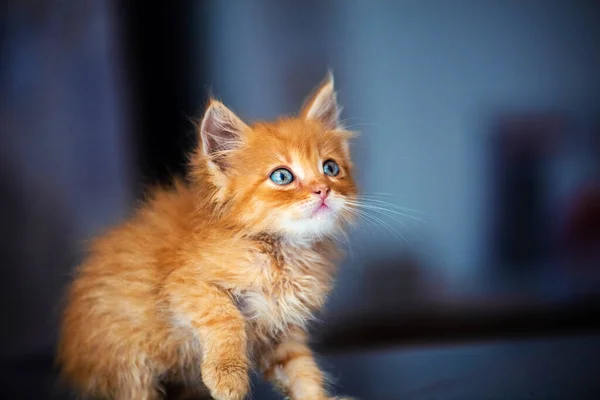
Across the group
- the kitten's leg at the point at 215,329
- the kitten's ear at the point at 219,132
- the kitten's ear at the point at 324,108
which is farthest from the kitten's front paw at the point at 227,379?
the kitten's ear at the point at 324,108

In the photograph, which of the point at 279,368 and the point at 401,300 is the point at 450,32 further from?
the point at 279,368

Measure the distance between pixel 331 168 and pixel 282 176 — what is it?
10 centimetres

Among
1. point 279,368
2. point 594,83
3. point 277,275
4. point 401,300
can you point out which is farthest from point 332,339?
point 594,83

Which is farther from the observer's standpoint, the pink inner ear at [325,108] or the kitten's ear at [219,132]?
the pink inner ear at [325,108]

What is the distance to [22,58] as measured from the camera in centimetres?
162

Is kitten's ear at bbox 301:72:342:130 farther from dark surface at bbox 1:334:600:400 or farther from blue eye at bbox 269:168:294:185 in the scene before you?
dark surface at bbox 1:334:600:400

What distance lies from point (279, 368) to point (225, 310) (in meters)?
0.21

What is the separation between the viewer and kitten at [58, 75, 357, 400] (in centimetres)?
111

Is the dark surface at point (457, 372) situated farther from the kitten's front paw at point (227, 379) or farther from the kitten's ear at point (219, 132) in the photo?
the kitten's ear at point (219, 132)

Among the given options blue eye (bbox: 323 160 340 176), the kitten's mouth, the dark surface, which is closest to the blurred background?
the dark surface

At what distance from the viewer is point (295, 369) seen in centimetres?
121

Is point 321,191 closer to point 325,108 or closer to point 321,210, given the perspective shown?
point 321,210

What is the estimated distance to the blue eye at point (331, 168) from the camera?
1.20 meters

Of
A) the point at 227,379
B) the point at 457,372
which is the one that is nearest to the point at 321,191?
the point at 227,379
